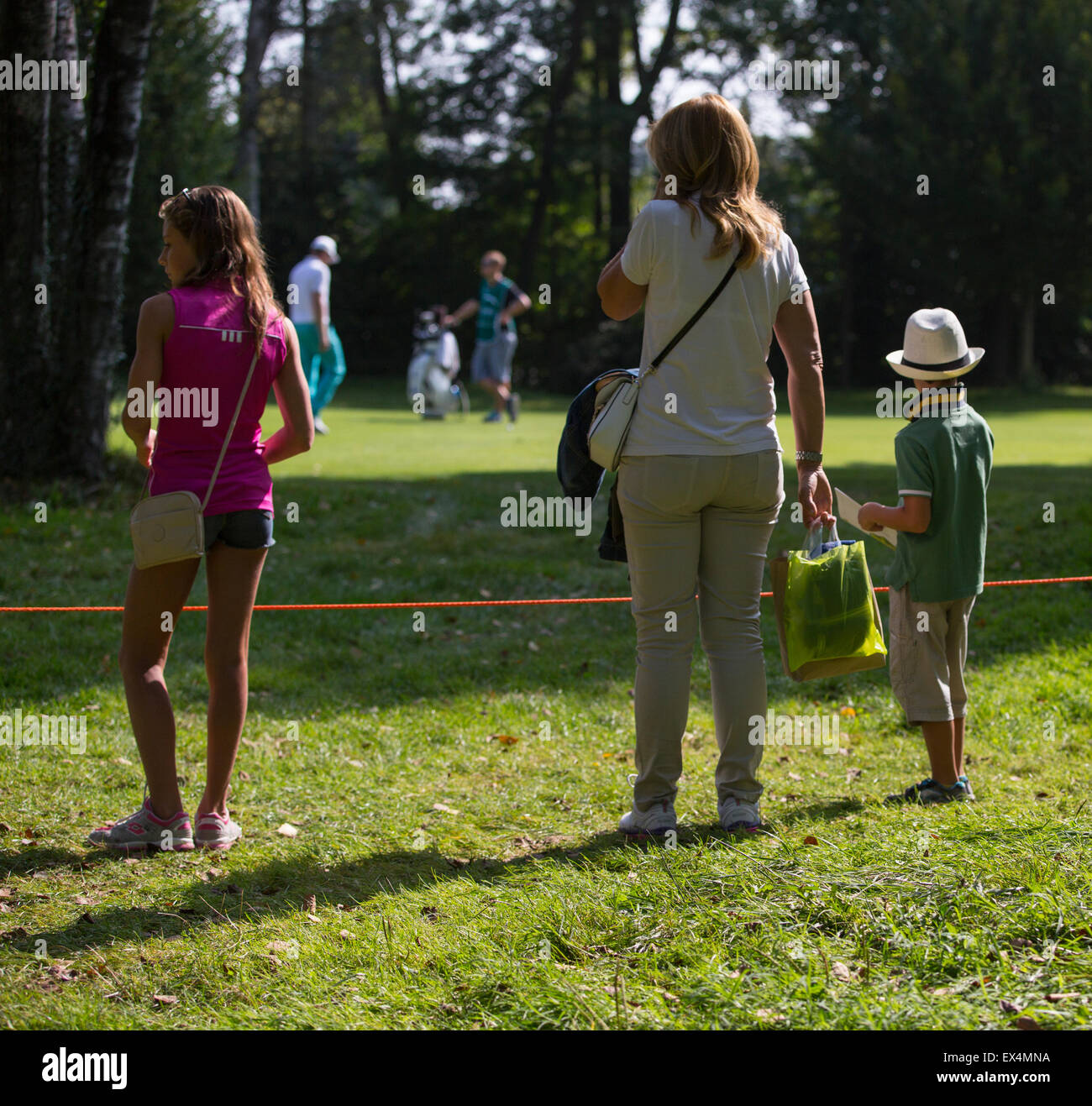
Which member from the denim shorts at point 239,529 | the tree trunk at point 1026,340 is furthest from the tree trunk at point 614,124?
the denim shorts at point 239,529

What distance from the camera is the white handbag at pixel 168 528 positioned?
13.2 ft

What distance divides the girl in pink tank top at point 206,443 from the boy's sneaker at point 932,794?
2.43 m

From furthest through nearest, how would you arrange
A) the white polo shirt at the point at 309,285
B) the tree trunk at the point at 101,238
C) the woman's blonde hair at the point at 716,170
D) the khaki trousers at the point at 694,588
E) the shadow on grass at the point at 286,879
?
the white polo shirt at the point at 309,285 < the tree trunk at the point at 101,238 < the khaki trousers at the point at 694,588 < the woman's blonde hair at the point at 716,170 < the shadow on grass at the point at 286,879

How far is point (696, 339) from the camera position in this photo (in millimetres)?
3990

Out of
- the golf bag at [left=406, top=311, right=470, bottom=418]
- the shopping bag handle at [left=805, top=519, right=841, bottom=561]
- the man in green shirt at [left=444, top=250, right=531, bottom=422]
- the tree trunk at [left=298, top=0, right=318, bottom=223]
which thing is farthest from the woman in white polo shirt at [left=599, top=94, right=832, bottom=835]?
the tree trunk at [left=298, top=0, right=318, bottom=223]

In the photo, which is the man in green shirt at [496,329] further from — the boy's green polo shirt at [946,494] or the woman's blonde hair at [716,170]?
the woman's blonde hair at [716,170]

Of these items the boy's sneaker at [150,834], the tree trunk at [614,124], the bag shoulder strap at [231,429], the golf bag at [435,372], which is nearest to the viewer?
the bag shoulder strap at [231,429]

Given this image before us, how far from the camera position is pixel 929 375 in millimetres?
4648

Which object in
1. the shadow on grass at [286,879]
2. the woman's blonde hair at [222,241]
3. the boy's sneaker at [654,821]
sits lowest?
the shadow on grass at [286,879]

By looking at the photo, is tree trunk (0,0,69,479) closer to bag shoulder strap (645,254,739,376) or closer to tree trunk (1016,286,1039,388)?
bag shoulder strap (645,254,739,376)

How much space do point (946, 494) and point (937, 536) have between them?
0.16m

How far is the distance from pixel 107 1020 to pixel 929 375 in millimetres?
3370
